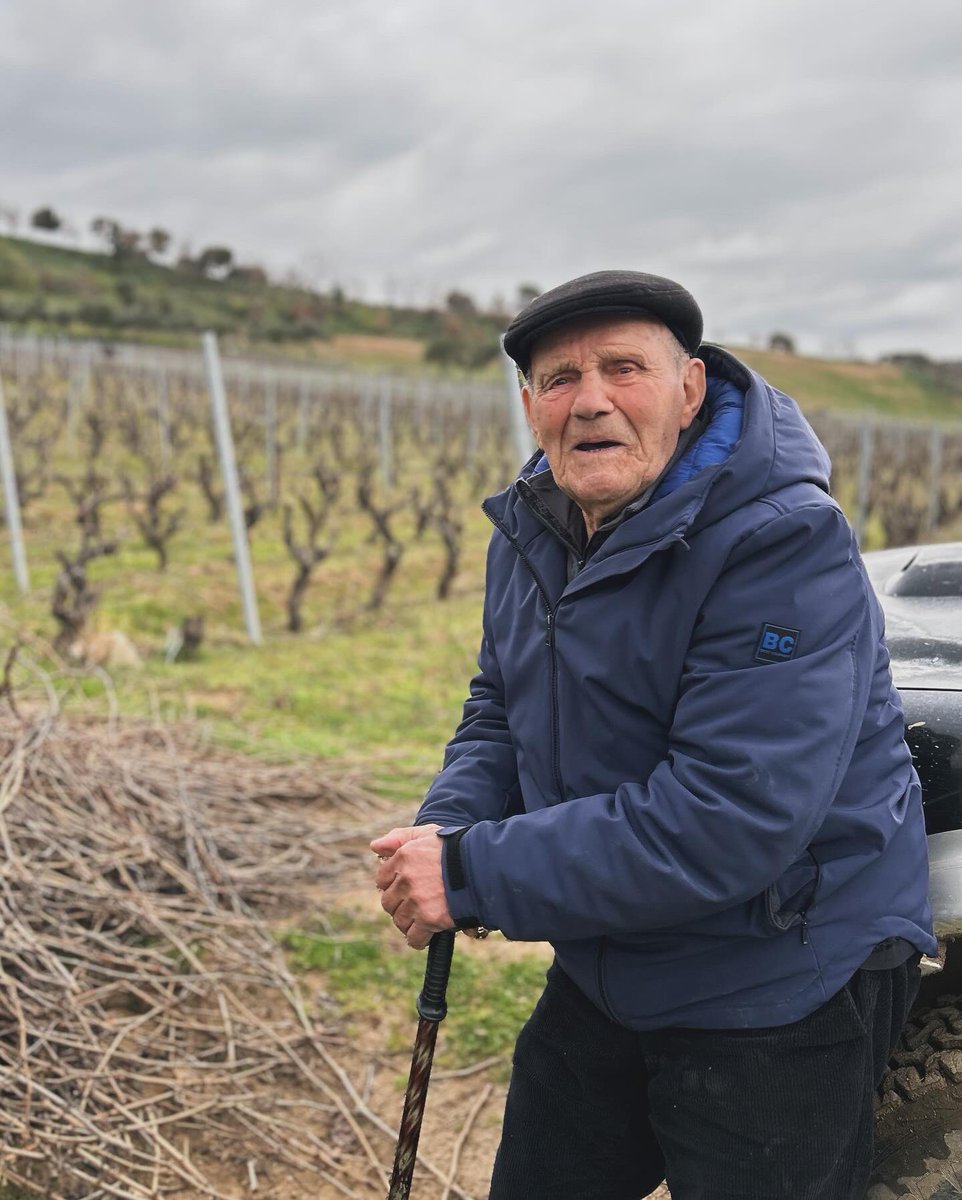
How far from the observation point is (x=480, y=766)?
1767 mm

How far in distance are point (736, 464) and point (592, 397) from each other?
0.76 ft

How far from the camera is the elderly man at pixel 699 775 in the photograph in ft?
4.32

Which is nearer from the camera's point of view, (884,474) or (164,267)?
(884,474)

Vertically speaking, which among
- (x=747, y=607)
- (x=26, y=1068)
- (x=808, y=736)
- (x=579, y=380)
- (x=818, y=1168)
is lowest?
(x=26, y=1068)

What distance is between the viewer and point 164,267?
6694cm

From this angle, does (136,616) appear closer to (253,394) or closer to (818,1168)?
(818,1168)

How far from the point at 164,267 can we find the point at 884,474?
53.5m

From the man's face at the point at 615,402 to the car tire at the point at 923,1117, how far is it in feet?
3.16

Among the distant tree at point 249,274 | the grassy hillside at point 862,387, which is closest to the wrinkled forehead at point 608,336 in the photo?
the grassy hillside at point 862,387

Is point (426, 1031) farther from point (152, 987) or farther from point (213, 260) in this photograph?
point (213, 260)

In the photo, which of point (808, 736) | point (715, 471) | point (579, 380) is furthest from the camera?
point (579, 380)

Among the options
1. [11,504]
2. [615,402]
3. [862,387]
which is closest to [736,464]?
[615,402]

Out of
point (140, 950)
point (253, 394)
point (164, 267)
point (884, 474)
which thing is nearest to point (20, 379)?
point (253, 394)

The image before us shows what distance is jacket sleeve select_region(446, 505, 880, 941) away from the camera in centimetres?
129
